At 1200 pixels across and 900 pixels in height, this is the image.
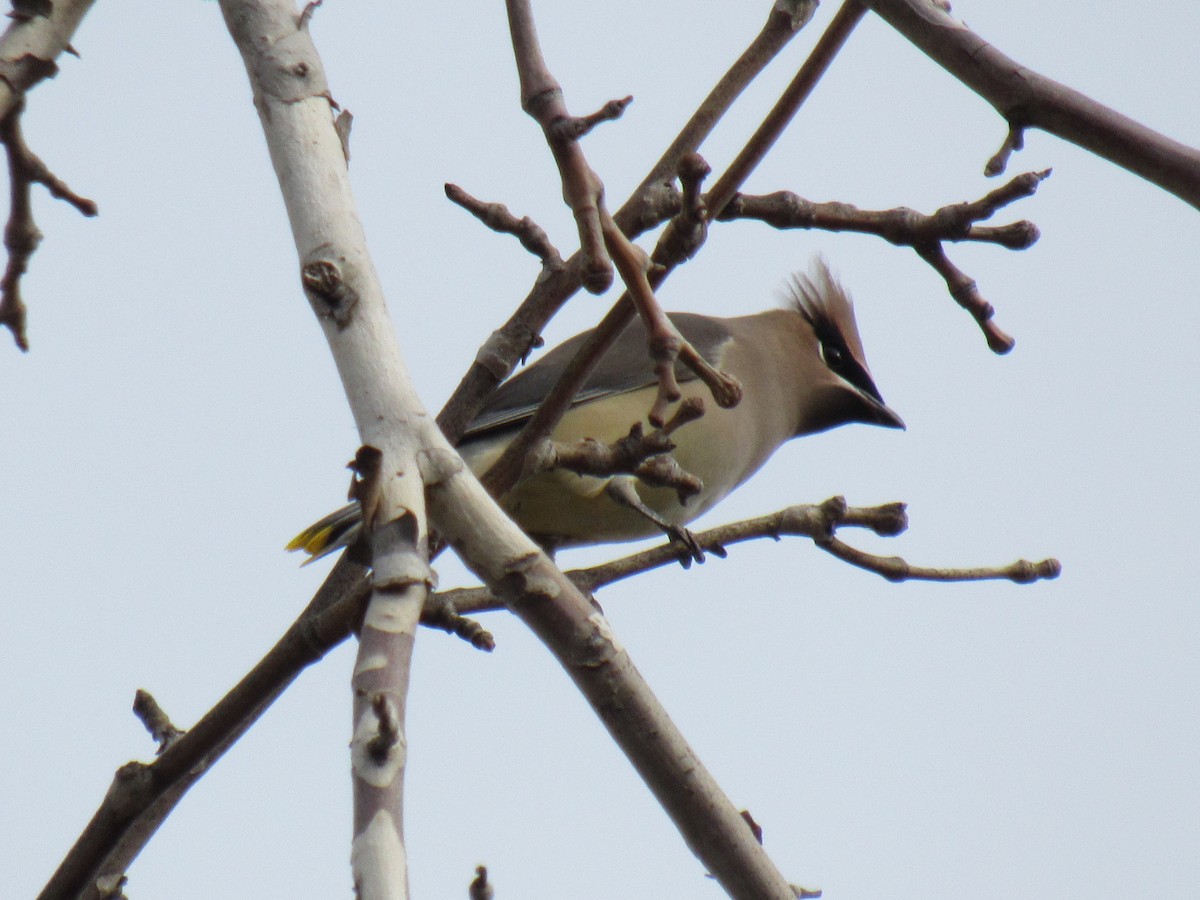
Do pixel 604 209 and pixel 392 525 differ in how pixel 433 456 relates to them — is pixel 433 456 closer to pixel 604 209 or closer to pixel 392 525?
pixel 392 525

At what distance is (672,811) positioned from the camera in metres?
1.47

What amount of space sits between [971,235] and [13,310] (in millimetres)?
1578

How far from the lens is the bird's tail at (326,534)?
3717 mm

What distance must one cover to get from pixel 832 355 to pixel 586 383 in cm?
141

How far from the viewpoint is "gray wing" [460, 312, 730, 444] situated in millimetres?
4094

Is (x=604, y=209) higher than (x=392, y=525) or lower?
higher

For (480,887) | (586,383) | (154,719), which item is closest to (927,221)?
(480,887)

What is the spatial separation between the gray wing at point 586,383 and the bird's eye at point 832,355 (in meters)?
0.61

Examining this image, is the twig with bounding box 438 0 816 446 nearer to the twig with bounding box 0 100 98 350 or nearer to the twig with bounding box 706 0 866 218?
the twig with bounding box 706 0 866 218

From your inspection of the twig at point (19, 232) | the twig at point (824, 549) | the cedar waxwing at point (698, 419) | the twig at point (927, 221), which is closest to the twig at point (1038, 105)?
the twig at point (927, 221)

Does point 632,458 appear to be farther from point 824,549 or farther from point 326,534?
point 326,534

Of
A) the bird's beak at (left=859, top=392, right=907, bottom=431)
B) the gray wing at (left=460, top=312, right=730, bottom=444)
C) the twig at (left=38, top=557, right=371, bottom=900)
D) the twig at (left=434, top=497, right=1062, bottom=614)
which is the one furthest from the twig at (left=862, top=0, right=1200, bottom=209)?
the bird's beak at (left=859, top=392, right=907, bottom=431)

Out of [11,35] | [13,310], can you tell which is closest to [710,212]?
[11,35]

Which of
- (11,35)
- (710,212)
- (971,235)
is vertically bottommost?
(710,212)
